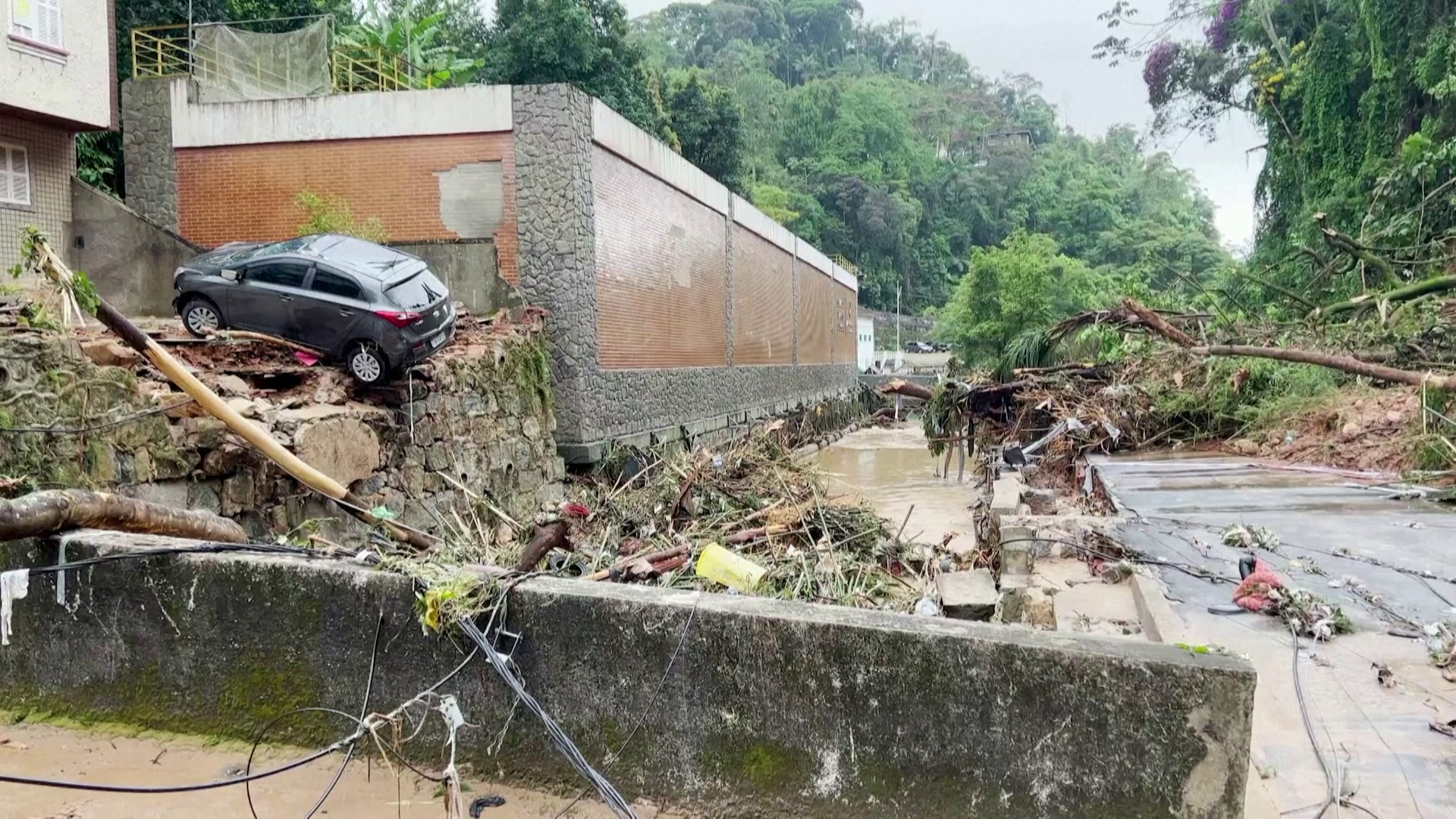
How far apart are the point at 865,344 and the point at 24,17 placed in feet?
151

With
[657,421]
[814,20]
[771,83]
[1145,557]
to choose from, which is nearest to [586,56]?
[657,421]

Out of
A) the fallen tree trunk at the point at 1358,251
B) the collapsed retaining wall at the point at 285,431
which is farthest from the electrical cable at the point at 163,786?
the fallen tree trunk at the point at 1358,251

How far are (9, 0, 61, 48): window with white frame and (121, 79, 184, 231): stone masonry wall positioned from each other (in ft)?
6.63

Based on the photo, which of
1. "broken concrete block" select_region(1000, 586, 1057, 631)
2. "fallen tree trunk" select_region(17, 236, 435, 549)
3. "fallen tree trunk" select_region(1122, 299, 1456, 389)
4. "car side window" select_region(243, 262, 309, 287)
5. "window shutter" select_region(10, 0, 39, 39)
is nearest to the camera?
"broken concrete block" select_region(1000, 586, 1057, 631)

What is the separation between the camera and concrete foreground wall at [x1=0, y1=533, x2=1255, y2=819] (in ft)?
9.12

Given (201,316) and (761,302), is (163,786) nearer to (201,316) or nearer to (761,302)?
(201,316)

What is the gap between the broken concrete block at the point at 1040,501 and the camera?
9.00 meters

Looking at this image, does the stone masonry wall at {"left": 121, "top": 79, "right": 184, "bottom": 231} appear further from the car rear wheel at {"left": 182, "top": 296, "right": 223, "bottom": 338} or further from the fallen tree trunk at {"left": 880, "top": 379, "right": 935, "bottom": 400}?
the fallen tree trunk at {"left": 880, "top": 379, "right": 935, "bottom": 400}

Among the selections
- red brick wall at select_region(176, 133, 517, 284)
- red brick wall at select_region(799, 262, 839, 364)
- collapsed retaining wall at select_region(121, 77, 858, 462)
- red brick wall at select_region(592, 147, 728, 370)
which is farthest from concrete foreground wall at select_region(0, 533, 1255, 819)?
red brick wall at select_region(799, 262, 839, 364)

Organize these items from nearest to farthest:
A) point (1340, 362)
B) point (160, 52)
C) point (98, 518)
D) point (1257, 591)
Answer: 1. point (98, 518)
2. point (1257, 591)
3. point (1340, 362)
4. point (160, 52)

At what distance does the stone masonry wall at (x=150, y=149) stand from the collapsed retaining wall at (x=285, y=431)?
7.32 m

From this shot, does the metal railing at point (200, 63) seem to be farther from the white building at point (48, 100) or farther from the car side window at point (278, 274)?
the car side window at point (278, 274)

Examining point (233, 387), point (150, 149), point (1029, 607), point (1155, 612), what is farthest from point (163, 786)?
point (150, 149)

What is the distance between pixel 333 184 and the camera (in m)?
14.9
